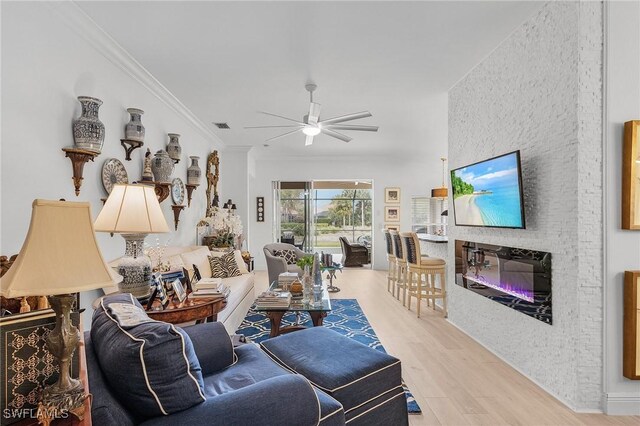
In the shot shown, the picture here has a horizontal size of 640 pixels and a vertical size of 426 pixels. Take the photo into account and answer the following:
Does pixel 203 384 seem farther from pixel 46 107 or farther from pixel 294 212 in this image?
pixel 294 212

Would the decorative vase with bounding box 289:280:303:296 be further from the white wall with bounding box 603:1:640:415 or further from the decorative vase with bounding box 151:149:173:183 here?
the white wall with bounding box 603:1:640:415

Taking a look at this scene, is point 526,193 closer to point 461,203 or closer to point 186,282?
point 461,203

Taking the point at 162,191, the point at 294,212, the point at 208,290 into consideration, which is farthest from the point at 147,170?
the point at 294,212

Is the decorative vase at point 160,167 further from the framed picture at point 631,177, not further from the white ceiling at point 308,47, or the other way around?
the framed picture at point 631,177

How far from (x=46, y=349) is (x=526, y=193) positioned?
309 cm

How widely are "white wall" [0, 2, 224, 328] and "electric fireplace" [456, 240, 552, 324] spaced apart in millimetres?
3515

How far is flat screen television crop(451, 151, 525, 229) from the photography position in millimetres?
2553

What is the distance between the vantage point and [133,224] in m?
2.07

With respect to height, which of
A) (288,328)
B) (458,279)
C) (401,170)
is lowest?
(288,328)

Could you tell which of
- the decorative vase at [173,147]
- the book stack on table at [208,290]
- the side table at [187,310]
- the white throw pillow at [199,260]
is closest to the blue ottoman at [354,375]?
the side table at [187,310]

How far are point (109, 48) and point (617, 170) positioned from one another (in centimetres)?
411

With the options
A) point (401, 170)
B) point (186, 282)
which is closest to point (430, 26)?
point (186, 282)

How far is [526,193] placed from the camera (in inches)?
103

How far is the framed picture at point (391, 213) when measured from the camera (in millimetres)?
8125
